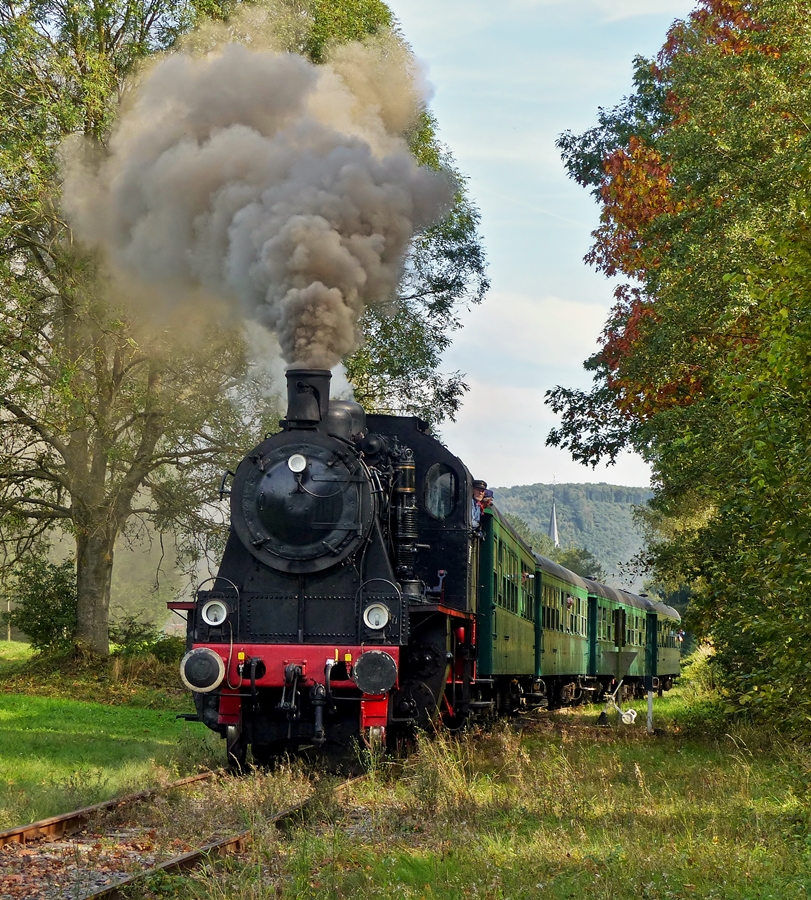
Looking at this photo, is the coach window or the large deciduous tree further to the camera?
the coach window

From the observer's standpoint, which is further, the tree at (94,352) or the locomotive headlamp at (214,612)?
the tree at (94,352)

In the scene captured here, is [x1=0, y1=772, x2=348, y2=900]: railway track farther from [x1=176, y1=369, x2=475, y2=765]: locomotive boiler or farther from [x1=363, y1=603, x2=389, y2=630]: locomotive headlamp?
[x1=363, y1=603, x2=389, y2=630]: locomotive headlamp

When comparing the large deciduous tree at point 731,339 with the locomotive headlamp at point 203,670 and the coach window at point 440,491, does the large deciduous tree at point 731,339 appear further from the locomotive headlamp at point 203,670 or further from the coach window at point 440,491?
the locomotive headlamp at point 203,670

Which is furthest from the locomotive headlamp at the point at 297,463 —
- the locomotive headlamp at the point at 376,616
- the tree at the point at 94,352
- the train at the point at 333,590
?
the tree at the point at 94,352

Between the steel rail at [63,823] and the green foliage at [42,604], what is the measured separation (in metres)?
14.9

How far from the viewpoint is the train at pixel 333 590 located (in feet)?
34.3

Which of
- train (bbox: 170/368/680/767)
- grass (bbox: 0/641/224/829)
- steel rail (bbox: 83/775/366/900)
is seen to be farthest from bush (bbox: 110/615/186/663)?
steel rail (bbox: 83/775/366/900)

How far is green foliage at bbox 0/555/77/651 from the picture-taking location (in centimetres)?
2386

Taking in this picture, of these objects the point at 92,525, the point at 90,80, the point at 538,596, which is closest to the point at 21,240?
the point at 90,80

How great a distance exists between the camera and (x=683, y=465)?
13.9 m

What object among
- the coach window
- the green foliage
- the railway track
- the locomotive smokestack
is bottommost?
the railway track

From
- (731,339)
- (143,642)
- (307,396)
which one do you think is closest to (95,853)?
(307,396)

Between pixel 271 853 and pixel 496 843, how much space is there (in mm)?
1392

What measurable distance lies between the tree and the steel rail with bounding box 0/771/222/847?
379 inches
